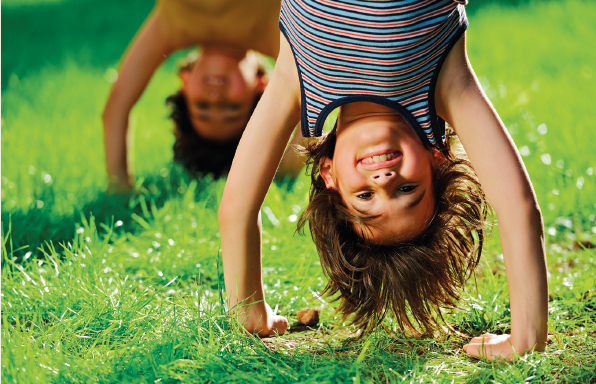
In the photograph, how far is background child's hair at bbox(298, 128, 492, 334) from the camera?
2.07 m

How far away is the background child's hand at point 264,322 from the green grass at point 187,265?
0.06 metres

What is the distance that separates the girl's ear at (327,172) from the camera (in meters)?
2.18

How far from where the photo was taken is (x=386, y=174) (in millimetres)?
1904

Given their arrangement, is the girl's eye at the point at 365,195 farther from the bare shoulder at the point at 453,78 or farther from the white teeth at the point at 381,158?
the bare shoulder at the point at 453,78

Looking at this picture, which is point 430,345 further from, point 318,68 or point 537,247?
point 318,68

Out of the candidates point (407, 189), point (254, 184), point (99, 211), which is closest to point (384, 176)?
point (407, 189)

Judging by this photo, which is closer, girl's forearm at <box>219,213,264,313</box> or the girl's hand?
the girl's hand

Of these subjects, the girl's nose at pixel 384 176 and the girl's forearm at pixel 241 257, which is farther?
the girl's forearm at pixel 241 257

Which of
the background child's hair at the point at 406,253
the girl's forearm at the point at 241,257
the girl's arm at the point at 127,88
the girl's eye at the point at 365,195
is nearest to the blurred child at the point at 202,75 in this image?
the girl's arm at the point at 127,88

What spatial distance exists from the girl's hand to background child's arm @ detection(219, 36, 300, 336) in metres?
0.72

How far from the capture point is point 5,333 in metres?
2.05

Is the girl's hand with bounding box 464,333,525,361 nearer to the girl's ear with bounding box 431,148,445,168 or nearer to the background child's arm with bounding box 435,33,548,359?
the background child's arm with bounding box 435,33,548,359

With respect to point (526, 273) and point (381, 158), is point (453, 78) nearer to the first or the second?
point (381, 158)

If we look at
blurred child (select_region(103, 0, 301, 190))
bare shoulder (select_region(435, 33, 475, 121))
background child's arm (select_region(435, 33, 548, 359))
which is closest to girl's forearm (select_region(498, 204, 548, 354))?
background child's arm (select_region(435, 33, 548, 359))
